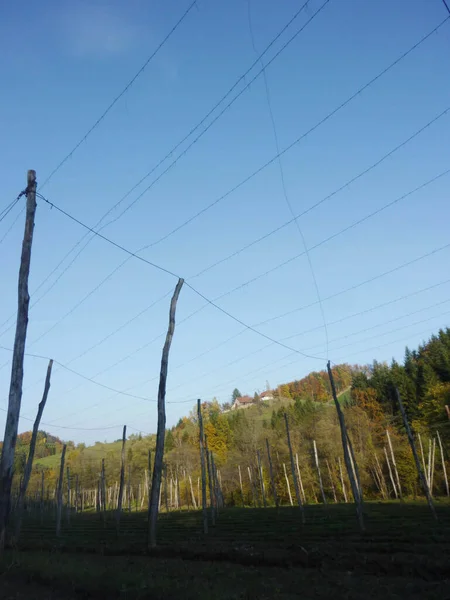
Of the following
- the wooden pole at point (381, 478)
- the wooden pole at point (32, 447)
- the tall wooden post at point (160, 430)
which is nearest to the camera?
the tall wooden post at point (160, 430)

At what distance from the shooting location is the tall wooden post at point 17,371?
11.1 m

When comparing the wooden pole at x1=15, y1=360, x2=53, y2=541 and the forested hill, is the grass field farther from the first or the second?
the forested hill

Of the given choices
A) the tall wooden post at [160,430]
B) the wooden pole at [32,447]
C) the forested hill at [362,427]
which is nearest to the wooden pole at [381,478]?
the forested hill at [362,427]

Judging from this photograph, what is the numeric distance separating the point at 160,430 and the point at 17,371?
8837mm

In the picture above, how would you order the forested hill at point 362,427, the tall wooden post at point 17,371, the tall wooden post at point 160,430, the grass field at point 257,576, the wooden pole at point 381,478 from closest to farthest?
the grass field at point 257,576 < the tall wooden post at point 17,371 < the tall wooden post at point 160,430 < the wooden pole at point 381,478 < the forested hill at point 362,427

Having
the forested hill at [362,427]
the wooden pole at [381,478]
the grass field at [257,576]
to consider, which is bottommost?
the grass field at [257,576]

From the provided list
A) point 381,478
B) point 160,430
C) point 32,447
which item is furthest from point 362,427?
point 160,430

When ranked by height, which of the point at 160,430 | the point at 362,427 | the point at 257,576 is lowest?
the point at 257,576

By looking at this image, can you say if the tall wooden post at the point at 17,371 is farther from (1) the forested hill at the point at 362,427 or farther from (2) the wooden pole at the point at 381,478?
(2) the wooden pole at the point at 381,478

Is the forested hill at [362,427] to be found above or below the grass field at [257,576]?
above

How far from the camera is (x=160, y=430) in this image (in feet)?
64.6

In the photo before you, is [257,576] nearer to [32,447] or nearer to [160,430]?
[160,430]

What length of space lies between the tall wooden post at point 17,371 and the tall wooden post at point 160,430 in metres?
7.76

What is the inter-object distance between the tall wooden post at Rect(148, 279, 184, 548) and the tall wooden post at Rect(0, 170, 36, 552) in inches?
305
